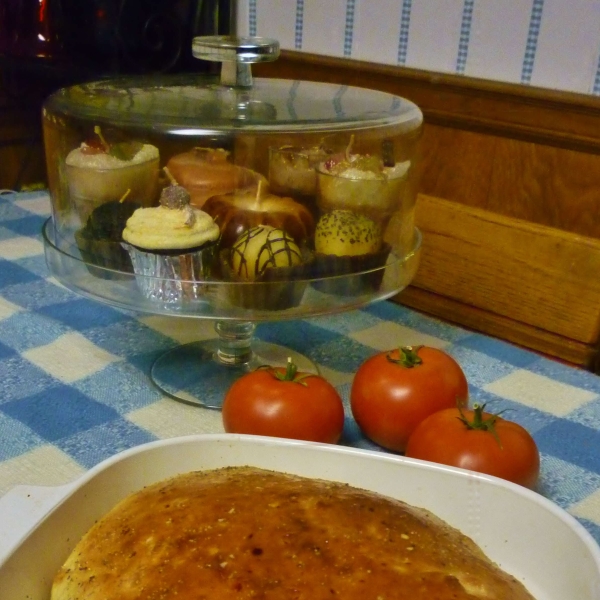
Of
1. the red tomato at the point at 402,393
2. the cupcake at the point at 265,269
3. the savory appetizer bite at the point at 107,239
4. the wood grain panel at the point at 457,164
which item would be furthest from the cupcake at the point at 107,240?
the wood grain panel at the point at 457,164

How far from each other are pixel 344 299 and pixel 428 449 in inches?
8.3

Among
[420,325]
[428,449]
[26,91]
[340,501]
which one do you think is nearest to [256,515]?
[340,501]

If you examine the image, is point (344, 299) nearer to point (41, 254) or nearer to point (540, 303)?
point (540, 303)

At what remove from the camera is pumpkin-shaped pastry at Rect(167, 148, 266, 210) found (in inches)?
32.1

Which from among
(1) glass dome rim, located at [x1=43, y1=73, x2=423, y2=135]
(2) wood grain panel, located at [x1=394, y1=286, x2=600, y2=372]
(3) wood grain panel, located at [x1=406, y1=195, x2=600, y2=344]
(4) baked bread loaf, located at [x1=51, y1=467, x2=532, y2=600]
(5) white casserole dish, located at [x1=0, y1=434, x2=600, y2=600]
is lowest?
(2) wood grain panel, located at [x1=394, y1=286, x2=600, y2=372]

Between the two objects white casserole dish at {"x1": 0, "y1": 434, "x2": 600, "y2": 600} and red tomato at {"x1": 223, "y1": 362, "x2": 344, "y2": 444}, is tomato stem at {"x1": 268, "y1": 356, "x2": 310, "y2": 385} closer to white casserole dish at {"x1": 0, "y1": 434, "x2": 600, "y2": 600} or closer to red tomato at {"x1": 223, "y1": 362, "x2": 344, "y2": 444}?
red tomato at {"x1": 223, "y1": 362, "x2": 344, "y2": 444}

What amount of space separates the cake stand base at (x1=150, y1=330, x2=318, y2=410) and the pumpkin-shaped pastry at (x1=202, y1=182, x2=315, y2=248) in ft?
0.61

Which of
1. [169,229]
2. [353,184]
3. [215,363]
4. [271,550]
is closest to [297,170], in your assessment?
[353,184]

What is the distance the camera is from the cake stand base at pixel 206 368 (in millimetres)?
866

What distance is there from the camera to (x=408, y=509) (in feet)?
1.65

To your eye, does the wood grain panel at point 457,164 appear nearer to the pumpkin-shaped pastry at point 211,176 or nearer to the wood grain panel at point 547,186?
the wood grain panel at point 547,186

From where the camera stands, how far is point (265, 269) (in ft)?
2.53

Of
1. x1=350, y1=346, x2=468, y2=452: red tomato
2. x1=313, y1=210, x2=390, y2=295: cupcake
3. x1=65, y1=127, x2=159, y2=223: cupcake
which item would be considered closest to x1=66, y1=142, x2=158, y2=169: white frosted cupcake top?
x1=65, y1=127, x2=159, y2=223: cupcake

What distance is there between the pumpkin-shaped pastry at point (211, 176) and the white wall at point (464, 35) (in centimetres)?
49
